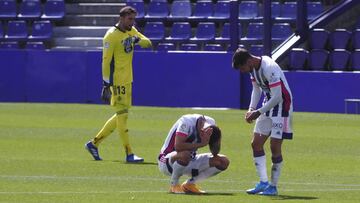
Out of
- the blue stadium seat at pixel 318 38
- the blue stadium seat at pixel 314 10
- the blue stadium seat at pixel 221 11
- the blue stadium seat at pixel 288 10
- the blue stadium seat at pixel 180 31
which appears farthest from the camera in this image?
the blue stadium seat at pixel 221 11

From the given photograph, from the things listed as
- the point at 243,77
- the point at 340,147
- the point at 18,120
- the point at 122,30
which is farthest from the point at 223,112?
the point at 122,30

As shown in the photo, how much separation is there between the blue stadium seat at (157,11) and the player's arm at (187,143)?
20.7 meters

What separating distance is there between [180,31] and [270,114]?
19.5 metres

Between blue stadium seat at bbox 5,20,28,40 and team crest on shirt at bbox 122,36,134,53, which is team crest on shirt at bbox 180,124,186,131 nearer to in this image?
team crest on shirt at bbox 122,36,134,53

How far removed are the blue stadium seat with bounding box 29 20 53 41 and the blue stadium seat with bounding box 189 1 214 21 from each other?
4477mm

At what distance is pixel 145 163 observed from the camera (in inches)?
653

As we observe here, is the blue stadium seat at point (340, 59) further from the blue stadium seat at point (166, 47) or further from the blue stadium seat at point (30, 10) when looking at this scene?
the blue stadium seat at point (30, 10)

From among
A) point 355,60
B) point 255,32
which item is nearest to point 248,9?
point 255,32

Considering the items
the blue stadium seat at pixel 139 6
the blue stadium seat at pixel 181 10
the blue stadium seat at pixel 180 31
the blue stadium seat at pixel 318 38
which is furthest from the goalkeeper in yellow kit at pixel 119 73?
the blue stadium seat at pixel 139 6

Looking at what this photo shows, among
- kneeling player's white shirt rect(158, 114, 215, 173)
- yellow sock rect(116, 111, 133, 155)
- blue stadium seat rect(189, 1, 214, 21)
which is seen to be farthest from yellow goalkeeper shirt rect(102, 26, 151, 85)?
blue stadium seat rect(189, 1, 214, 21)

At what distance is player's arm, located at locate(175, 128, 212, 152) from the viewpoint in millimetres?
12641

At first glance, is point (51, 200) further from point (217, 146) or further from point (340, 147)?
point (340, 147)

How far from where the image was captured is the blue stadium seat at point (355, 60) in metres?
27.0

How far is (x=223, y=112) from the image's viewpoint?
1045 inches
